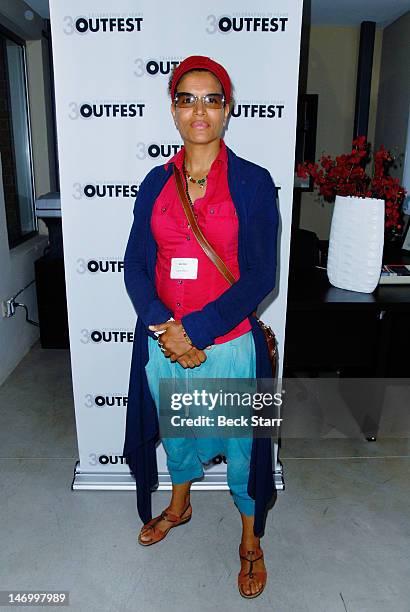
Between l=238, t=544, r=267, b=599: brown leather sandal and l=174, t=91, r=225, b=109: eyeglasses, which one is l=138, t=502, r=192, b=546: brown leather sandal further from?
l=174, t=91, r=225, b=109: eyeglasses

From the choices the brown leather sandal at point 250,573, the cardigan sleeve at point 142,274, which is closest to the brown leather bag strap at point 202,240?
the cardigan sleeve at point 142,274

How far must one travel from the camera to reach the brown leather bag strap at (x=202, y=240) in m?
1.58

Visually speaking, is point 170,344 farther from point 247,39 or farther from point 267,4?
point 267,4

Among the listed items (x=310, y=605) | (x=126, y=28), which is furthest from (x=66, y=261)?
(x=310, y=605)

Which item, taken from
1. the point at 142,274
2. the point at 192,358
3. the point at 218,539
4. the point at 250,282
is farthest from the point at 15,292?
the point at 250,282

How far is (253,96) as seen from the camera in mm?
1928

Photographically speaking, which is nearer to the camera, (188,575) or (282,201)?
(188,575)

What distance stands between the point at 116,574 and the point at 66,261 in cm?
121

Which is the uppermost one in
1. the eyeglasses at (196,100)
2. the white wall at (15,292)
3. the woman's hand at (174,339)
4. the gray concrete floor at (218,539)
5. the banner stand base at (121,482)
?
the eyeglasses at (196,100)

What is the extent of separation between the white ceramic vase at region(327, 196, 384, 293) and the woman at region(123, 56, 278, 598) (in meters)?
0.86

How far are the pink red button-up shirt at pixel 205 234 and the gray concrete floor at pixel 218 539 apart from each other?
92cm

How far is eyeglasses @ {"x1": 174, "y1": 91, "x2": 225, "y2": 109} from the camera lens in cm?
154

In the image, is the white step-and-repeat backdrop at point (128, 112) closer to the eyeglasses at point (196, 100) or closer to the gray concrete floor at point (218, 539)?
the eyeglasses at point (196, 100)
